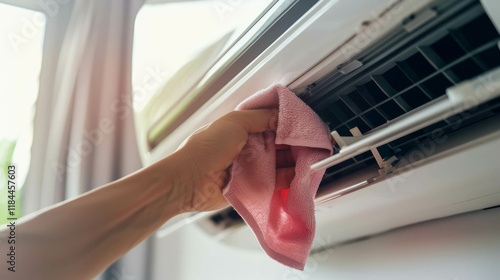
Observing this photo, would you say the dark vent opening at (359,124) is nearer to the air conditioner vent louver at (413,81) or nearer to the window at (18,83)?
the air conditioner vent louver at (413,81)

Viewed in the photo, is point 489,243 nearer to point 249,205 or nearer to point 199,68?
point 249,205

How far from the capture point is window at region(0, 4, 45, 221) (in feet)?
3.59

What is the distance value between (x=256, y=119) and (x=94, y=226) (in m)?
0.29

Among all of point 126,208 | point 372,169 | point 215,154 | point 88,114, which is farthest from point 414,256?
point 88,114

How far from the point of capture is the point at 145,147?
1.05 metres

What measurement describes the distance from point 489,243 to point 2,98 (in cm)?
135

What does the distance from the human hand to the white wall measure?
26 centimetres

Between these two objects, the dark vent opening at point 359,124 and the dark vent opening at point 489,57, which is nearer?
the dark vent opening at point 489,57

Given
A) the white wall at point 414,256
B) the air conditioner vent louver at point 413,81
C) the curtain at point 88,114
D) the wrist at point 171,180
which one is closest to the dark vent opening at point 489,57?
the air conditioner vent louver at point 413,81

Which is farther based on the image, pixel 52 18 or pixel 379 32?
pixel 52 18

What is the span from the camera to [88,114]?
1.33 meters

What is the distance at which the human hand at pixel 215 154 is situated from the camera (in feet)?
1.80

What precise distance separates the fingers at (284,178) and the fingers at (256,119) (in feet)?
0.25

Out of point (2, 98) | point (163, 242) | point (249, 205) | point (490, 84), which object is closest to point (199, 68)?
point (249, 205)
